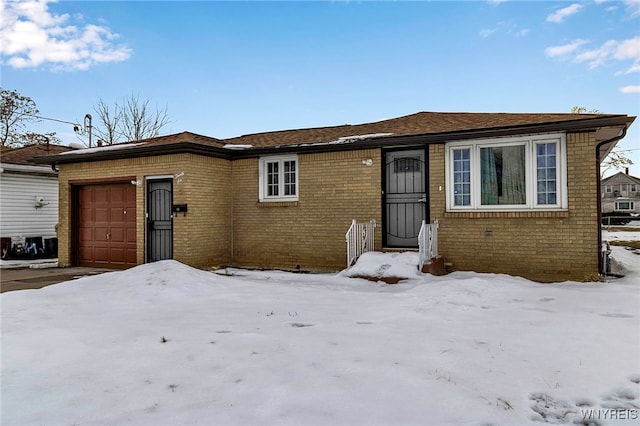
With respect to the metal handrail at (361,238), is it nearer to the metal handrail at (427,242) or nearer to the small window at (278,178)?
the metal handrail at (427,242)

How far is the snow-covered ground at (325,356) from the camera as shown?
104 inches

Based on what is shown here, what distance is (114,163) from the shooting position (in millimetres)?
10531

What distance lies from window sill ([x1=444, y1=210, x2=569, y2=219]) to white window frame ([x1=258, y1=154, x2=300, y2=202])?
12.2 ft

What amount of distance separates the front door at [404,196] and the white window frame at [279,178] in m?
2.24

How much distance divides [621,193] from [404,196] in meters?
62.4

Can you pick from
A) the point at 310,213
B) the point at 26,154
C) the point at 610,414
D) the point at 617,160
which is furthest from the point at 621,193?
the point at 26,154

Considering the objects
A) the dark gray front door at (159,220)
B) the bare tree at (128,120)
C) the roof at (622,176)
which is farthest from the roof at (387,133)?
the roof at (622,176)

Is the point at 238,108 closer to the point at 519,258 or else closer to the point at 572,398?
the point at 519,258

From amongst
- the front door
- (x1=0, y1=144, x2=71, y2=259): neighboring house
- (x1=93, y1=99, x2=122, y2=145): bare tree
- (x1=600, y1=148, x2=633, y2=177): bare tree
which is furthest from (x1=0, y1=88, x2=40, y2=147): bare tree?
(x1=600, y1=148, x2=633, y2=177): bare tree

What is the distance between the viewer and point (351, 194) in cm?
932

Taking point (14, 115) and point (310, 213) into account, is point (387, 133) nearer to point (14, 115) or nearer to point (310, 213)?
point (310, 213)

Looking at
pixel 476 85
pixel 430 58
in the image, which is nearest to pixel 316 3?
→ pixel 430 58

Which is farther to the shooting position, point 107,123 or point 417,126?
point 107,123

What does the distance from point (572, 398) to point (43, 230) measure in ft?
55.3
